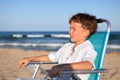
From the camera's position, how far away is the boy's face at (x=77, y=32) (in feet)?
9.63

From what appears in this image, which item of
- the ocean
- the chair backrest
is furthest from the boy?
the ocean

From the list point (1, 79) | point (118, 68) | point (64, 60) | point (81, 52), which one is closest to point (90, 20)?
point (81, 52)

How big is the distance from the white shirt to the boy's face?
0.07 m

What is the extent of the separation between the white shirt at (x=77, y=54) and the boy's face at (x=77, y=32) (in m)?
0.07

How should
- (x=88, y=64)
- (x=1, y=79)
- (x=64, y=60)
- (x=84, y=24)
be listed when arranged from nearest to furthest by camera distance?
1. (x=88, y=64)
2. (x=84, y=24)
3. (x=64, y=60)
4. (x=1, y=79)

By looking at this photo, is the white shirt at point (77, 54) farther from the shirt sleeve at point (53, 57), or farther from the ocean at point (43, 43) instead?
the ocean at point (43, 43)

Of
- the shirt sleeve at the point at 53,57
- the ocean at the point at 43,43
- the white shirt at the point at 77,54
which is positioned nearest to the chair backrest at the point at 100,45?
the white shirt at the point at 77,54

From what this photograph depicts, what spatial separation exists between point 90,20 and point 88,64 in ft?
1.51

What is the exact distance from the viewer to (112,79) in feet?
21.5

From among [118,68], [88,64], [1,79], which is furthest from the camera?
[118,68]

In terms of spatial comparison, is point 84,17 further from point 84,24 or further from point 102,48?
point 102,48

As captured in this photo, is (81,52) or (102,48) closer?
(81,52)

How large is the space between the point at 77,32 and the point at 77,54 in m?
0.21

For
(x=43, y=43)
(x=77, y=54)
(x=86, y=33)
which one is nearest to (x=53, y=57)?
(x=77, y=54)
